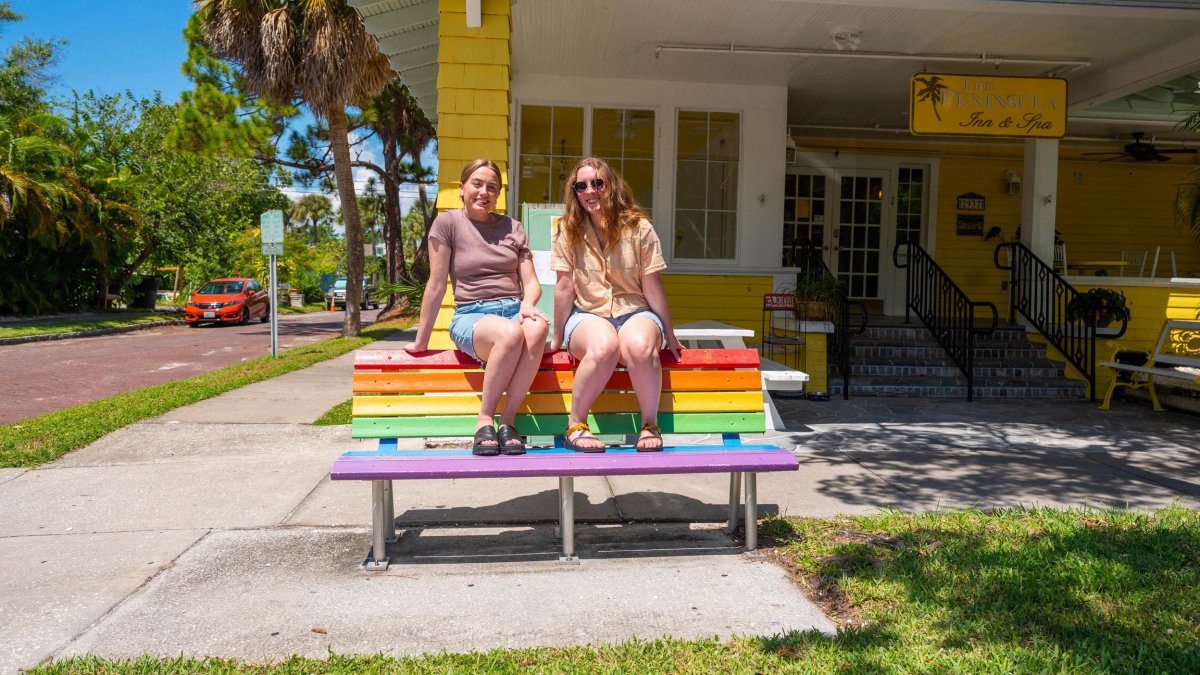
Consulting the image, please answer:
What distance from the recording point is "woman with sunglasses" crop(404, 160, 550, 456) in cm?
388

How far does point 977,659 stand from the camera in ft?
9.03

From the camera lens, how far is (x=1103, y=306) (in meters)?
9.44

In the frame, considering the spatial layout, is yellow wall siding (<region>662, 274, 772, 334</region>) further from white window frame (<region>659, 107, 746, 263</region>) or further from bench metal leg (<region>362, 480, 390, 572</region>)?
bench metal leg (<region>362, 480, 390, 572</region>)

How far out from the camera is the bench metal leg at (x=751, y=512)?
397 cm

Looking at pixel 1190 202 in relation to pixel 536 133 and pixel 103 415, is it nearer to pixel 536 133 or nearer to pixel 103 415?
pixel 536 133

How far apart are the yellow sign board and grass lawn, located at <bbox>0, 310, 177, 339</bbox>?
17.5 meters

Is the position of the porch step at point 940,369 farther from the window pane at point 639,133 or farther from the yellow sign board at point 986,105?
the window pane at point 639,133

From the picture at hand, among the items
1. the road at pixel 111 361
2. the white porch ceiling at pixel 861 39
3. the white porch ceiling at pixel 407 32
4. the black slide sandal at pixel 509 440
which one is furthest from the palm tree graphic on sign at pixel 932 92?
the road at pixel 111 361

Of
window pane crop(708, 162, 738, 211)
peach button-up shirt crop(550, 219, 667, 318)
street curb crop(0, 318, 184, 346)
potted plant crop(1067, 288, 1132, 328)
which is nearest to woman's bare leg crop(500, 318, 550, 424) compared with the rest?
peach button-up shirt crop(550, 219, 667, 318)

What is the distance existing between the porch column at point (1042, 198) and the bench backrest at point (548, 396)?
24.6ft

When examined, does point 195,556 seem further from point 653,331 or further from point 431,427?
point 653,331

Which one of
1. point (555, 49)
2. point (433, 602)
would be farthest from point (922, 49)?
point (433, 602)

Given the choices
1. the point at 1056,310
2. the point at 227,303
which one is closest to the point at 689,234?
the point at 1056,310

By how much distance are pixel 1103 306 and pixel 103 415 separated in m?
10.2
